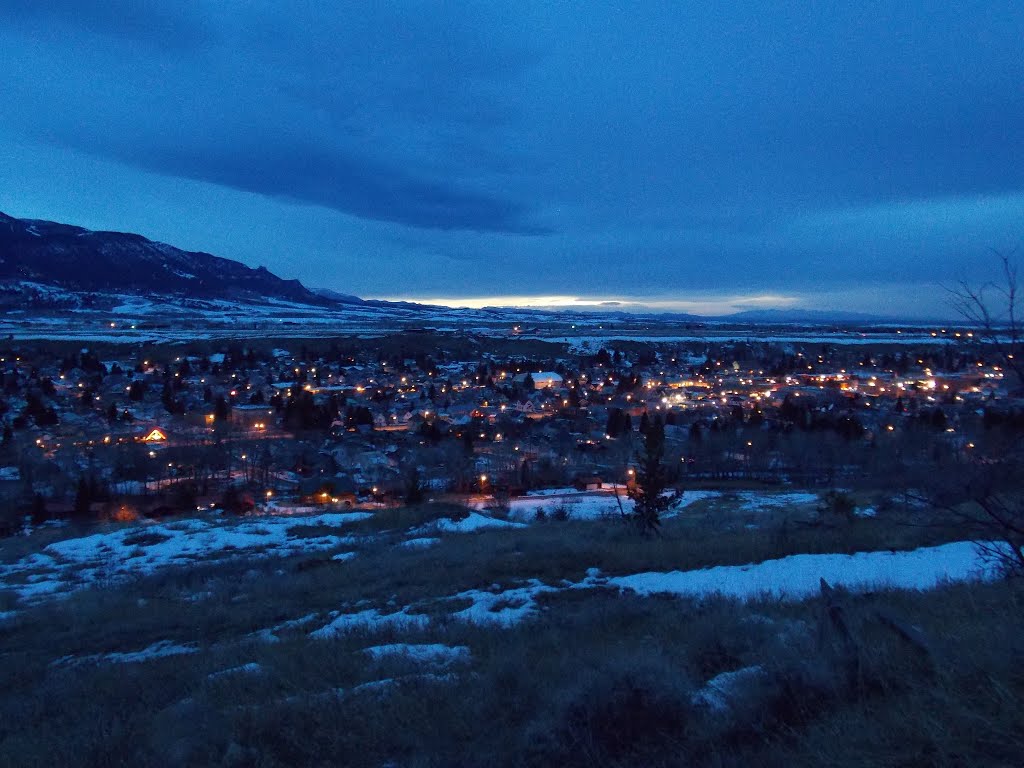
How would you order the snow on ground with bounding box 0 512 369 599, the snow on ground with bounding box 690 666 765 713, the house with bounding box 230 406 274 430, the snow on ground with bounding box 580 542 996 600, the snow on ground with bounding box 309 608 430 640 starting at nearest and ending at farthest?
the snow on ground with bounding box 690 666 765 713 → the snow on ground with bounding box 309 608 430 640 → the snow on ground with bounding box 580 542 996 600 → the snow on ground with bounding box 0 512 369 599 → the house with bounding box 230 406 274 430

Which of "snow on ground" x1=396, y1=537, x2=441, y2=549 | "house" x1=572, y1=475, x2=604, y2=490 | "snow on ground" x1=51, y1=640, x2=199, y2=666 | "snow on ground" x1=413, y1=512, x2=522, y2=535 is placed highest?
"snow on ground" x1=51, y1=640, x2=199, y2=666

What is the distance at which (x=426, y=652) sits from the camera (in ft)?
20.5

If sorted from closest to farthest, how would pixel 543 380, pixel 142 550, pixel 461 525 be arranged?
pixel 142 550 < pixel 461 525 < pixel 543 380

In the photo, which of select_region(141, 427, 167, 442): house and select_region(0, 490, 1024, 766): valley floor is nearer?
select_region(0, 490, 1024, 766): valley floor

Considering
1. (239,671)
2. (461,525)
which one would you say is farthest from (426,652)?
(461,525)

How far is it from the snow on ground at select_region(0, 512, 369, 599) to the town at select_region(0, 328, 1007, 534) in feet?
29.2

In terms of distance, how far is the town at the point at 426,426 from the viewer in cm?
2948

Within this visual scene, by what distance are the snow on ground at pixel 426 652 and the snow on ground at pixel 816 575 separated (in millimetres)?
3116

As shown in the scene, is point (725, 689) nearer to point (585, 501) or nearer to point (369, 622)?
point (369, 622)

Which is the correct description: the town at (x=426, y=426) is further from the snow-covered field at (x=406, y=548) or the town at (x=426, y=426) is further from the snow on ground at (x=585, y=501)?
the snow-covered field at (x=406, y=548)

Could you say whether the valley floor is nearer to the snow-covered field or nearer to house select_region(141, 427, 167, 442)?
the snow-covered field

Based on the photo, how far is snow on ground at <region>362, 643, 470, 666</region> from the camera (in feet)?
19.6

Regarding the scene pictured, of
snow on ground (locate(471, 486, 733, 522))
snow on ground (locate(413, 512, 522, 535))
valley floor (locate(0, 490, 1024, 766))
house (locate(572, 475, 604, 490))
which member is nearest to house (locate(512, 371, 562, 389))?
house (locate(572, 475, 604, 490))

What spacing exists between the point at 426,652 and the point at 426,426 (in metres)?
37.7
